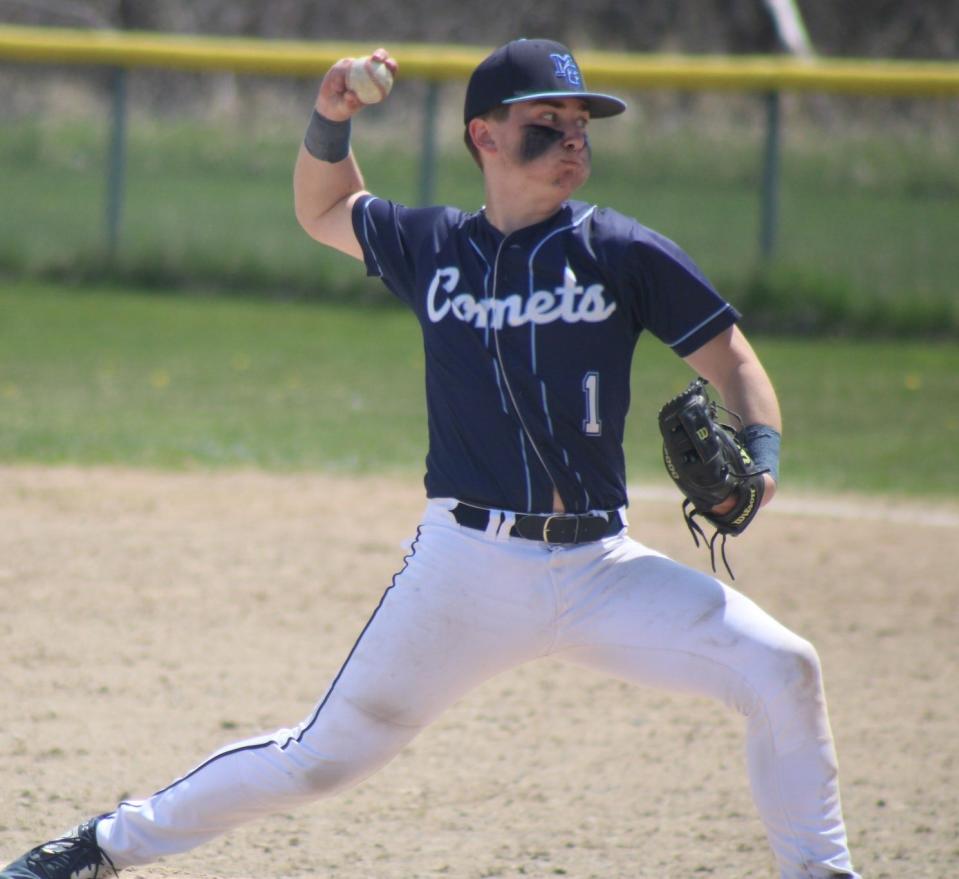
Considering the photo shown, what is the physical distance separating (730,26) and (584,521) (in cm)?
1894

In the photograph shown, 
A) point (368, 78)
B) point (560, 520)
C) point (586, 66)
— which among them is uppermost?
point (586, 66)

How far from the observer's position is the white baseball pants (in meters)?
2.86

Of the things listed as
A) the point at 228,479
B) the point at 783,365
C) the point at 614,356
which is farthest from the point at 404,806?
the point at 783,365

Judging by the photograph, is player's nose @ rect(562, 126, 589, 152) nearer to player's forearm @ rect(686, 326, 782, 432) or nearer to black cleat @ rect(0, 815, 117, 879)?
player's forearm @ rect(686, 326, 782, 432)

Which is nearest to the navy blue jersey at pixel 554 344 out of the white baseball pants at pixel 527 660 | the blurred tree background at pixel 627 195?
the white baseball pants at pixel 527 660

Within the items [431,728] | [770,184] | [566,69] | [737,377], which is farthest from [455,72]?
[737,377]

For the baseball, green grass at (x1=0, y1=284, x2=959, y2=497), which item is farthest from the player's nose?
green grass at (x1=0, y1=284, x2=959, y2=497)

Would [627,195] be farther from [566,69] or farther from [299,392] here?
[566,69]

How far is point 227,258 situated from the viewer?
14.0m

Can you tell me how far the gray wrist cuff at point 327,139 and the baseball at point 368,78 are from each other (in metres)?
0.11

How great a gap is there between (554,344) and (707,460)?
40 centimetres

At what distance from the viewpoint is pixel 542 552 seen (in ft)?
9.74

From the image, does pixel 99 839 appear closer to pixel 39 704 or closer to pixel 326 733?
pixel 326 733

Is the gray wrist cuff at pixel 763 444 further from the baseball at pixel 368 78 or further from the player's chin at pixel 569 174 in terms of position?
the baseball at pixel 368 78
